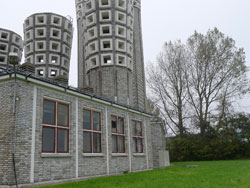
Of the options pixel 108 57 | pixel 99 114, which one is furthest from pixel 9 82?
pixel 108 57

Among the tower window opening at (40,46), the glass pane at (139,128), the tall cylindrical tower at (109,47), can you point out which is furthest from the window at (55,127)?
the tower window opening at (40,46)

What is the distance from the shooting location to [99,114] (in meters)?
13.3

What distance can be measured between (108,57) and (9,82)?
51.8 feet

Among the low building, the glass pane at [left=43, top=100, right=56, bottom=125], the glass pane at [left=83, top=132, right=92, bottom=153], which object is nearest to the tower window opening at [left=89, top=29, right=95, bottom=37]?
the low building

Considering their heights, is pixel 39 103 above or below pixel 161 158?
above

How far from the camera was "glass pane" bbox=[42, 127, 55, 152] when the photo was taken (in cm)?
988

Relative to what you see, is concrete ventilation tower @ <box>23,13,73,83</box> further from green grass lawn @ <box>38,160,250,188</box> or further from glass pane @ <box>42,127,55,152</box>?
green grass lawn @ <box>38,160,250,188</box>

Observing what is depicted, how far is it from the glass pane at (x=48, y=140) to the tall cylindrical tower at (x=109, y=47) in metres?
13.2

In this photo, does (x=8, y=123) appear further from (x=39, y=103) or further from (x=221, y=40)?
(x=221, y=40)

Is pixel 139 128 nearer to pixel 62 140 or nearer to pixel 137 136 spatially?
pixel 137 136

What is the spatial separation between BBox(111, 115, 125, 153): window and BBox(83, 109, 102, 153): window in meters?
1.22

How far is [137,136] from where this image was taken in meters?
16.4

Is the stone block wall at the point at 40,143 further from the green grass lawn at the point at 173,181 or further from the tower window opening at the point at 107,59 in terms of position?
the tower window opening at the point at 107,59

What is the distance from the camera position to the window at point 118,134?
14.2 m
